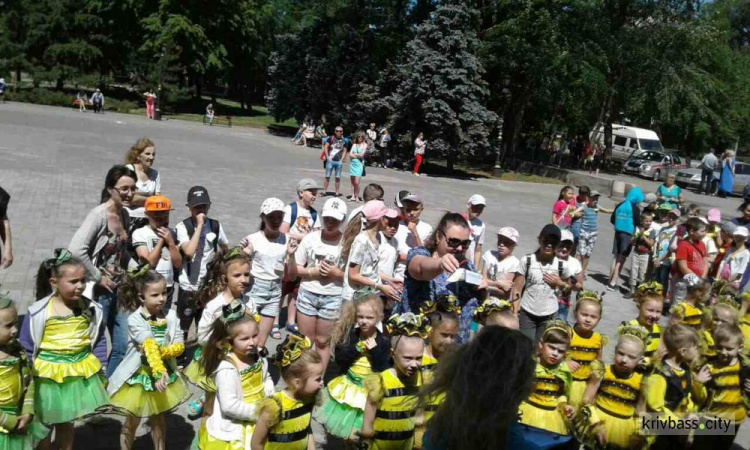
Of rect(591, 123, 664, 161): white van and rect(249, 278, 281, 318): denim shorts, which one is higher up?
rect(591, 123, 664, 161): white van

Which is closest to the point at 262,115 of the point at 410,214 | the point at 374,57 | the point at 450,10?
the point at 374,57

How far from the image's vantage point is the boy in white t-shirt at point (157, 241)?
5.70m

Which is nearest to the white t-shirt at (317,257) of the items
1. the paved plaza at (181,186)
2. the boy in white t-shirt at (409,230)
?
the boy in white t-shirt at (409,230)

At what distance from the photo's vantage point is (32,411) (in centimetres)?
396

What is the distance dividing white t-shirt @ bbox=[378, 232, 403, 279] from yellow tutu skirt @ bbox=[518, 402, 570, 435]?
216 centimetres

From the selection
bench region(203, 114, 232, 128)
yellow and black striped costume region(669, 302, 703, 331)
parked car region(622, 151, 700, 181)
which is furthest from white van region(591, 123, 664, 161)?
yellow and black striped costume region(669, 302, 703, 331)

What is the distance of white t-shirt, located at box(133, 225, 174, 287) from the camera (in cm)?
574

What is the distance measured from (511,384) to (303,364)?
1.68 meters

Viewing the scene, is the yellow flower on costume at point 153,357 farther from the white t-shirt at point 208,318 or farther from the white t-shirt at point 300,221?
the white t-shirt at point 300,221

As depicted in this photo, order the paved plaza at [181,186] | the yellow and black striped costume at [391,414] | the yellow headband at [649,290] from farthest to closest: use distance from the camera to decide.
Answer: the paved plaza at [181,186] < the yellow headband at [649,290] < the yellow and black striped costume at [391,414]

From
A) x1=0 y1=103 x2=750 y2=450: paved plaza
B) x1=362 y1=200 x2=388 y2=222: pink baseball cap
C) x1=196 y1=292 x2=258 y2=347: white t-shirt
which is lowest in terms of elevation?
x1=0 y1=103 x2=750 y2=450: paved plaza

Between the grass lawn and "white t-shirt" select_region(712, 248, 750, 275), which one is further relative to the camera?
the grass lawn

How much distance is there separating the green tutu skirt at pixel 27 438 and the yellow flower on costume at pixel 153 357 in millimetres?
749

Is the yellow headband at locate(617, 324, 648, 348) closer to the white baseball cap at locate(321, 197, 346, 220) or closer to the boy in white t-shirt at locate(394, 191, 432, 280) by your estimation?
the boy in white t-shirt at locate(394, 191, 432, 280)
